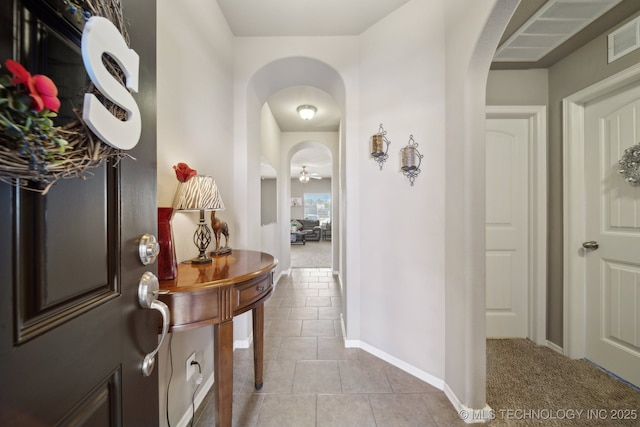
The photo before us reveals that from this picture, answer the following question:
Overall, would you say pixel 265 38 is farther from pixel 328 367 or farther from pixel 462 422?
pixel 462 422

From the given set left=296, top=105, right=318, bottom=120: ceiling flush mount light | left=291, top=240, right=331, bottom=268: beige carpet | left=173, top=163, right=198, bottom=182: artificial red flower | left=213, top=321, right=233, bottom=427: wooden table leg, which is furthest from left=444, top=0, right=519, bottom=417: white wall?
left=291, top=240, right=331, bottom=268: beige carpet

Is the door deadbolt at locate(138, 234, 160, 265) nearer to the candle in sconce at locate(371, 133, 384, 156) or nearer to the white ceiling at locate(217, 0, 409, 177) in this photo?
the candle in sconce at locate(371, 133, 384, 156)

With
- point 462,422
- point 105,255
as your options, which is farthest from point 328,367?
point 105,255

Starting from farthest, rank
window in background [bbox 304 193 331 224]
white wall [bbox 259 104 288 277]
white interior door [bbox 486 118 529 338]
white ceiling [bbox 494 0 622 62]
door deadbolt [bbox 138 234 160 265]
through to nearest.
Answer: window in background [bbox 304 193 331 224] < white wall [bbox 259 104 288 277] < white interior door [bbox 486 118 529 338] < white ceiling [bbox 494 0 622 62] < door deadbolt [bbox 138 234 160 265]

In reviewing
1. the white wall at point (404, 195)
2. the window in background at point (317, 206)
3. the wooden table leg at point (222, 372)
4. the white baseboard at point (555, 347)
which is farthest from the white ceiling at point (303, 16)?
the window in background at point (317, 206)

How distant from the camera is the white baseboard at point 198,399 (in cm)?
129

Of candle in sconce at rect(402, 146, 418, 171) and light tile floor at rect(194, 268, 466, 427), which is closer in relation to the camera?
light tile floor at rect(194, 268, 466, 427)

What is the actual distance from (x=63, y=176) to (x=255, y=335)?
1.45 meters

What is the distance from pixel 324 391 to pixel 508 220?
216 cm

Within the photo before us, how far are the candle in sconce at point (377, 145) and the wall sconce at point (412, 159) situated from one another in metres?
0.18

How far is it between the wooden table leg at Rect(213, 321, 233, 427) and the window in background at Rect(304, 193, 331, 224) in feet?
32.3

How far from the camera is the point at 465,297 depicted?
1.37 metres

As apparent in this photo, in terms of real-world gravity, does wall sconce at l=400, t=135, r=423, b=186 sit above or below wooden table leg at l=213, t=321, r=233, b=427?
above

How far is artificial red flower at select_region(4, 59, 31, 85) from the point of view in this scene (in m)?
0.30
